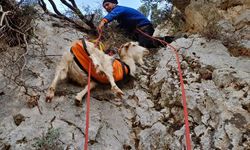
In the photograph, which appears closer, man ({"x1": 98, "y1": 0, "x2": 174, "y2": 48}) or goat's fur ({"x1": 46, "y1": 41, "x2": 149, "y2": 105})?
goat's fur ({"x1": 46, "y1": 41, "x2": 149, "y2": 105})

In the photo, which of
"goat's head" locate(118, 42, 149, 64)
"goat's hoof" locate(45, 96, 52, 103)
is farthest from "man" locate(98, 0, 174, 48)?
"goat's hoof" locate(45, 96, 52, 103)

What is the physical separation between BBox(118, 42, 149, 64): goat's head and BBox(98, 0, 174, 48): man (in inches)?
50.5

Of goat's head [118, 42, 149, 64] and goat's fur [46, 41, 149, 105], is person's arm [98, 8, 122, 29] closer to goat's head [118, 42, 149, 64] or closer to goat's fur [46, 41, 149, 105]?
goat's head [118, 42, 149, 64]

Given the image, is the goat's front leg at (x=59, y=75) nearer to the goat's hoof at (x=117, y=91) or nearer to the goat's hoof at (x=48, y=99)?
the goat's hoof at (x=48, y=99)

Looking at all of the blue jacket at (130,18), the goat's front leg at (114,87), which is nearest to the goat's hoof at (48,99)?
the goat's front leg at (114,87)

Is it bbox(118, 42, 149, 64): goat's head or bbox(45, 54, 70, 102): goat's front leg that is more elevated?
bbox(45, 54, 70, 102): goat's front leg

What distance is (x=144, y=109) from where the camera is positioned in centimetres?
585

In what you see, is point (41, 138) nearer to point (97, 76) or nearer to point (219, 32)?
point (97, 76)

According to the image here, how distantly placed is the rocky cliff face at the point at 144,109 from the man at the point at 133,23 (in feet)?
4.66

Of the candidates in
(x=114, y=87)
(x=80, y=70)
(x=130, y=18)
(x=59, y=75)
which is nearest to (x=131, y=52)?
(x=80, y=70)

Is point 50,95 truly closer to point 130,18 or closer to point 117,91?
point 117,91

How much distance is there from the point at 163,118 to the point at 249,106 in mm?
1252

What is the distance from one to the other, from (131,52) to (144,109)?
1.49m

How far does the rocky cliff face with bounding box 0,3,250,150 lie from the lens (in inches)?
186
